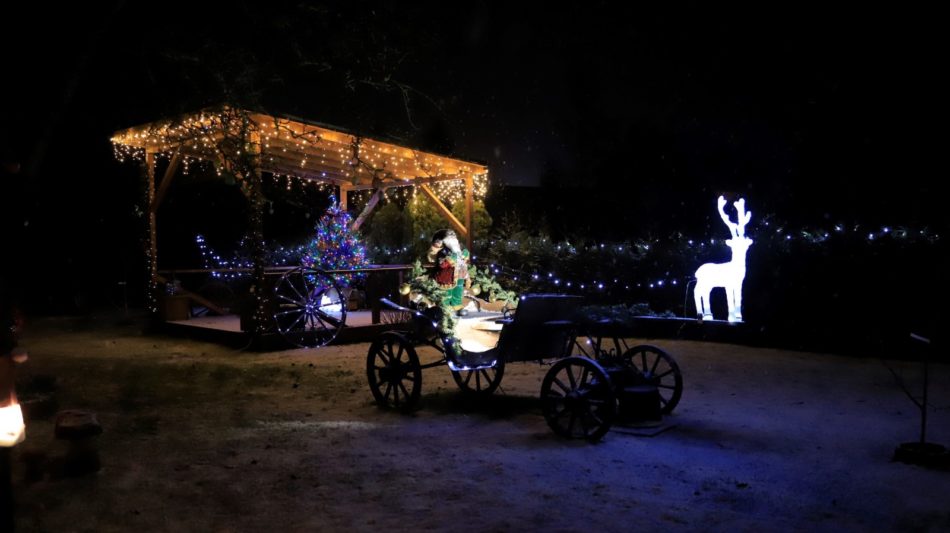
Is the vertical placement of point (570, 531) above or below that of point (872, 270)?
below

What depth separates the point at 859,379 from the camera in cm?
859

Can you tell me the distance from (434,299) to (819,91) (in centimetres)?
1384

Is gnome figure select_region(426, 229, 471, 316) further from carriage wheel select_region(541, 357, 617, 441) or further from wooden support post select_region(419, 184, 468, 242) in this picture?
wooden support post select_region(419, 184, 468, 242)

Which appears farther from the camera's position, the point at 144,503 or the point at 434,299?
the point at 434,299

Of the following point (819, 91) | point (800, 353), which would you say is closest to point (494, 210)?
point (819, 91)

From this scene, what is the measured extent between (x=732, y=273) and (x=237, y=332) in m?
8.08

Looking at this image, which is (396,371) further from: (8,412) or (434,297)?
(8,412)

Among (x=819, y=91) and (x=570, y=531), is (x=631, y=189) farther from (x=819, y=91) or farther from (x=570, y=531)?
(x=570, y=531)

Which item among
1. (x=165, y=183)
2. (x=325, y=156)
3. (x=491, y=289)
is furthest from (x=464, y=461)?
(x=325, y=156)

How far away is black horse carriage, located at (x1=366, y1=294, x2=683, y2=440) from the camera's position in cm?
576

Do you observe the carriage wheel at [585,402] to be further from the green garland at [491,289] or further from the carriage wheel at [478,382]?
the green garland at [491,289]

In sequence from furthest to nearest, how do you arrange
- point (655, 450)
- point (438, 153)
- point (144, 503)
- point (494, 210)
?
point (494, 210)
point (438, 153)
point (655, 450)
point (144, 503)

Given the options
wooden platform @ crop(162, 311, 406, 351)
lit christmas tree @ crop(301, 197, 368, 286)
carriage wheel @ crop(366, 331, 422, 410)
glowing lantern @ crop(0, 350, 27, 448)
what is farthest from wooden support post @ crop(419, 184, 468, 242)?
glowing lantern @ crop(0, 350, 27, 448)

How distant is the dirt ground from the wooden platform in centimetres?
225
